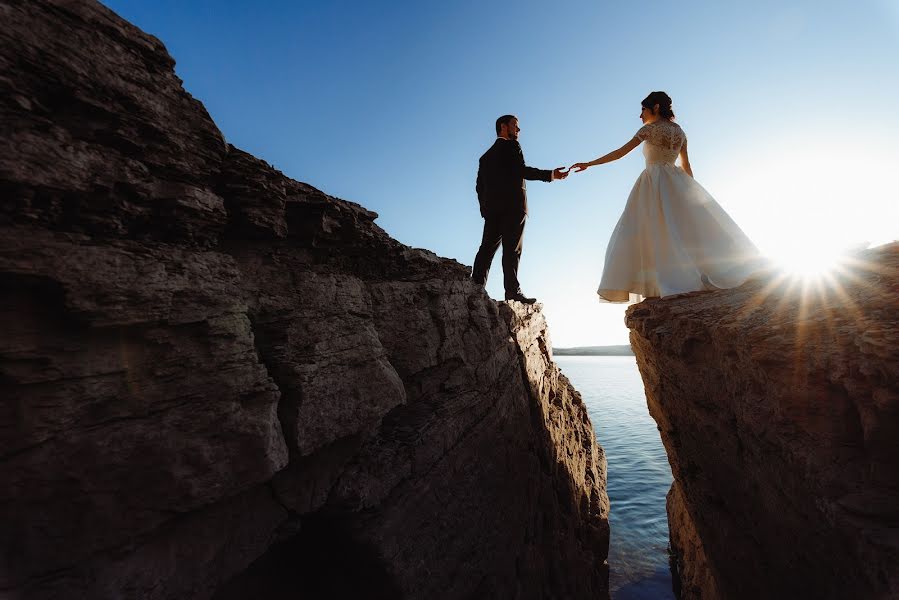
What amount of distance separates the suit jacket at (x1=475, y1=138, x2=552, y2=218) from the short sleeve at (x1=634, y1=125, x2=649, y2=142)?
149cm

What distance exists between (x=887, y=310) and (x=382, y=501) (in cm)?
450

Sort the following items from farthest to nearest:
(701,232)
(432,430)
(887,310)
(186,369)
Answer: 1. (701,232)
2. (432,430)
3. (887,310)
4. (186,369)

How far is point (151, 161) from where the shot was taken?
7.82 ft

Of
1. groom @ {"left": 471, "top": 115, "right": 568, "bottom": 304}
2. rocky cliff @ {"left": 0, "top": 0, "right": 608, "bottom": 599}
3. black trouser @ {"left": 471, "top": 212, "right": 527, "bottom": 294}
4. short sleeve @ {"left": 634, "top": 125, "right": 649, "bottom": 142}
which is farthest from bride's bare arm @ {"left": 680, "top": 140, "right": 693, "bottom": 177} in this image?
rocky cliff @ {"left": 0, "top": 0, "right": 608, "bottom": 599}

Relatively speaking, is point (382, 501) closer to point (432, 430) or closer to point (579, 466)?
point (432, 430)

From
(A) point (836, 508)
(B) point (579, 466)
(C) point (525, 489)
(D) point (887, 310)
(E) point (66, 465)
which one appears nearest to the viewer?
(E) point (66, 465)

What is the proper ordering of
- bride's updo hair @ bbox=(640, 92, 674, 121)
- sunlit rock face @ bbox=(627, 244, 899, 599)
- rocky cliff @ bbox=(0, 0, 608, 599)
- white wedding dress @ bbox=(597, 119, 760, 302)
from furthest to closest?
bride's updo hair @ bbox=(640, 92, 674, 121), white wedding dress @ bbox=(597, 119, 760, 302), sunlit rock face @ bbox=(627, 244, 899, 599), rocky cliff @ bbox=(0, 0, 608, 599)

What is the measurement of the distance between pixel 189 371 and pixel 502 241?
519cm

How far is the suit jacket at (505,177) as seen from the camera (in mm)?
6320

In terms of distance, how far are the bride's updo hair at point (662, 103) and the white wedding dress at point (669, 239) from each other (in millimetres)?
182

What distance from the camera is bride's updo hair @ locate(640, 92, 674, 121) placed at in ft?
20.7

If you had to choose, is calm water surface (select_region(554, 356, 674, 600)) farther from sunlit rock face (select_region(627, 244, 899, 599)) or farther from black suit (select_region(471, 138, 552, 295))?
black suit (select_region(471, 138, 552, 295))

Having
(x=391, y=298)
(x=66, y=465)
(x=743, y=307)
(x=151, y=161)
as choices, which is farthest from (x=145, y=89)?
(x=743, y=307)

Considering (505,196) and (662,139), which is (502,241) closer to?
(505,196)
